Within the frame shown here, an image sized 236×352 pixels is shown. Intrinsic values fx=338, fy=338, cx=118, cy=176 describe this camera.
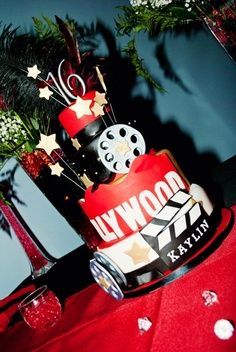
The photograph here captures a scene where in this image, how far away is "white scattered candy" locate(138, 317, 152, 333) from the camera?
2.01ft

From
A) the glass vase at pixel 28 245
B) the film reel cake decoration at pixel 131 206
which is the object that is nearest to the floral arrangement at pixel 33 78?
the film reel cake decoration at pixel 131 206

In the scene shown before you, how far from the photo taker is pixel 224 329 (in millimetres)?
477

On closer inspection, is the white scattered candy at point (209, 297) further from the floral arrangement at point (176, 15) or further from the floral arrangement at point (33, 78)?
the floral arrangement at point (176, 15)

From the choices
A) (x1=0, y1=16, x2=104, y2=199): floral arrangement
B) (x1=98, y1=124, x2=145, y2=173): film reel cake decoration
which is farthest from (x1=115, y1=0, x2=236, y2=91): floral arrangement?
(x1=98, y1=124, x2=145, y2=173): film reel cake decoration

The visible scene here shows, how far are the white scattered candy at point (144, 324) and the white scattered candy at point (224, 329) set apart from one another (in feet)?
0.50

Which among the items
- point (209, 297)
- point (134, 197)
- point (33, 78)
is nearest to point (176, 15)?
point (33, 78)

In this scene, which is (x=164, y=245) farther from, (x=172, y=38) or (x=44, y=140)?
(x=172, y=38)

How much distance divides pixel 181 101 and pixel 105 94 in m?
1.06

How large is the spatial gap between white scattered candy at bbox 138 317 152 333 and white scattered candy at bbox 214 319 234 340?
0.15m

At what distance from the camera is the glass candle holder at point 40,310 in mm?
829

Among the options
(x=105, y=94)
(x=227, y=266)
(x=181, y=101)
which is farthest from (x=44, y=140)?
(x=181, y=101)

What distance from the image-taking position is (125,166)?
2.31ft

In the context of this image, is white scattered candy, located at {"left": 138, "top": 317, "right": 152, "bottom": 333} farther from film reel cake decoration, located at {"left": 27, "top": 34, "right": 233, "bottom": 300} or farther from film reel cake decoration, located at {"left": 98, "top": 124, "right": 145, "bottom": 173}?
film reel cake decoration, located at {"left": 98, "top": 124, "right": 145, "bottom": 173}

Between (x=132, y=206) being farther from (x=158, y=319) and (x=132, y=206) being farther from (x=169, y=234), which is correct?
(x=158, y=319)
